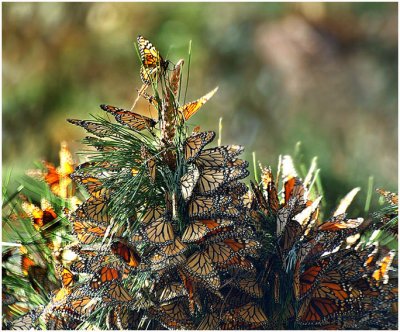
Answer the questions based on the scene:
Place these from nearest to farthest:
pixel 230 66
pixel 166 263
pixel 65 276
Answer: pixel 166 263, pixel 65 276, pixel 230 66

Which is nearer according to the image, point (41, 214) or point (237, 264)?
point (237, 264)

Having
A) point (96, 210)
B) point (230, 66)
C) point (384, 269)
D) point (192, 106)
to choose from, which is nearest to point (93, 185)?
point (96, 210)

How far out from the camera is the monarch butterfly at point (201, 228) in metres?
0.69

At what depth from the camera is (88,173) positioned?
0.75 meters

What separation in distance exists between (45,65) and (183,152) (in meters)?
2.78

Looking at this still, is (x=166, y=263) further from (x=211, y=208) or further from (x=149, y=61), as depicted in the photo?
(x=149, y=61)

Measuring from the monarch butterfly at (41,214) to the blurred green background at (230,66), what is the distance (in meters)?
2.06

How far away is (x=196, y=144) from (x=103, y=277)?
6.4 inches

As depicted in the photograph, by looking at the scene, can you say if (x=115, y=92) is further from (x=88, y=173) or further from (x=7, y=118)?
(x=88, y=173)

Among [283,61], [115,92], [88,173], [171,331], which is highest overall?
[283,61]

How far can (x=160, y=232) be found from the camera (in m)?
0.69

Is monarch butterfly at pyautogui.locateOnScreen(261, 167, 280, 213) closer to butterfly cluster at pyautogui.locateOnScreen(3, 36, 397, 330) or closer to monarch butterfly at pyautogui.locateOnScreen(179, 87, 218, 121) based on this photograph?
butterfly cluster at pyautogui.locateOnScreen(3, 36, 397, 330)

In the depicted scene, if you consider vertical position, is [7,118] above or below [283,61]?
below

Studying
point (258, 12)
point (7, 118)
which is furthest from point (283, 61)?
point (7, 118)
